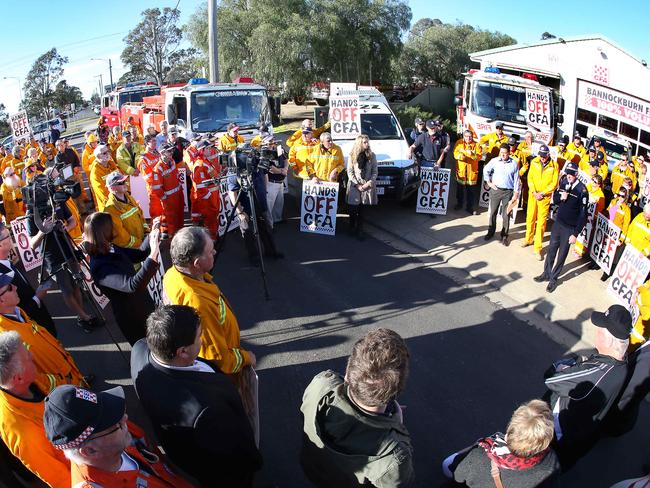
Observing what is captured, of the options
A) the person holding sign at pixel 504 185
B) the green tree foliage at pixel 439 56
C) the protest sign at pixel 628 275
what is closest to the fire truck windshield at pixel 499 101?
the person holding sign at pixel 504 185

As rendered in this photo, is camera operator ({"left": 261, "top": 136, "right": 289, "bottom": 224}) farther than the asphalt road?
Yes

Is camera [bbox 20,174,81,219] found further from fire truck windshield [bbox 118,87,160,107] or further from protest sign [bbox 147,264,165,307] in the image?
fire truck windshield [bbox 118,87,160,107]

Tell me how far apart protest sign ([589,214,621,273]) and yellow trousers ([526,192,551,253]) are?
766mm

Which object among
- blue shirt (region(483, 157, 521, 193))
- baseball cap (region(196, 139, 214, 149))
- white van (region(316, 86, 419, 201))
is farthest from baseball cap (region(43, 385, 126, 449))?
white van (region(316, 86, 419, 201))

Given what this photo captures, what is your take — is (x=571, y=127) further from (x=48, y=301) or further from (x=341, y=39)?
(x=341, y=39)

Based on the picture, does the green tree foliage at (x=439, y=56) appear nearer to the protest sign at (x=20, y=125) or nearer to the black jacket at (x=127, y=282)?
the protest sign at (x=20, y=125)

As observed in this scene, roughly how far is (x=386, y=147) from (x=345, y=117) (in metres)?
1.27

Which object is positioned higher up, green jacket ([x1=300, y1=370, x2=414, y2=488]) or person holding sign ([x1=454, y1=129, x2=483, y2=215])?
person holding sign ([x1=454, y1=129, x2=483, y2=215])

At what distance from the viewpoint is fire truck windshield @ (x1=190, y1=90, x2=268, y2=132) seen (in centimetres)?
1116

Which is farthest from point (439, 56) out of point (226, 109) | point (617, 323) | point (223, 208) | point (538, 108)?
point (617, 323)

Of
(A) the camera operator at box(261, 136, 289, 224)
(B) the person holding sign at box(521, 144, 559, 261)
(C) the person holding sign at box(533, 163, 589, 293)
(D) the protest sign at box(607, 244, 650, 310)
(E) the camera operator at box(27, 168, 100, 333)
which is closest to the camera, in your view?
(E) the camera operator at box(27, 168, 100, 333)

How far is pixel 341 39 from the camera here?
25594 millimetres

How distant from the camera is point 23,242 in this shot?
754 cm

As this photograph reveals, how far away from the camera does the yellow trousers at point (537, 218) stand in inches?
313
